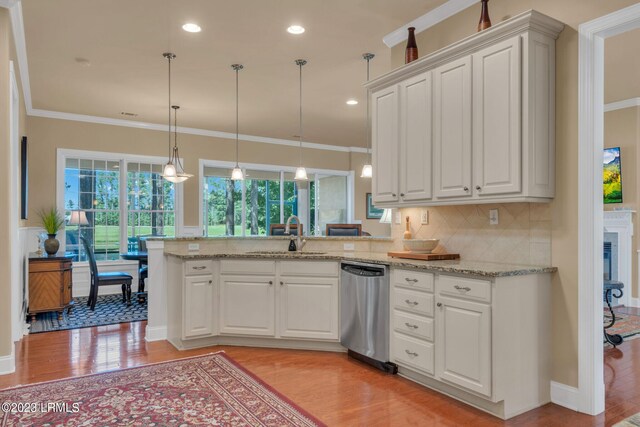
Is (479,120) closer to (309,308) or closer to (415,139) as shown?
(415,139)

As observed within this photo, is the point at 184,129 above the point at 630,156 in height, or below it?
above

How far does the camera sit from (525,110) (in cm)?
274

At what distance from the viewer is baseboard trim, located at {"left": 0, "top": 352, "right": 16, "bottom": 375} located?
11.2 feet

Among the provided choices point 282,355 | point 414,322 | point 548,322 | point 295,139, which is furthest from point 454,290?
point 295,139

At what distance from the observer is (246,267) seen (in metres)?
4.08

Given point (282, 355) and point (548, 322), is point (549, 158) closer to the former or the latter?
point (548, 322)

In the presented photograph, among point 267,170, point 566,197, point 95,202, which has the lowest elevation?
point 566,197

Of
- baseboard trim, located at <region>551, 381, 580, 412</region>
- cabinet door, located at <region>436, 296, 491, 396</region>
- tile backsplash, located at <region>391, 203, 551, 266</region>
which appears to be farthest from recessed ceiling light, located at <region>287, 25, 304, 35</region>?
baseboard trim, located at <region>551, 381, 580, 412</region>

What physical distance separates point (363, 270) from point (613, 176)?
465 centimetres

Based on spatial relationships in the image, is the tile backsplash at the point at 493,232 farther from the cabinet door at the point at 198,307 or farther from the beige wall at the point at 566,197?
the cabinet door at the point at 198,307

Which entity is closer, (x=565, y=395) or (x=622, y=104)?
(x=565, y=395)

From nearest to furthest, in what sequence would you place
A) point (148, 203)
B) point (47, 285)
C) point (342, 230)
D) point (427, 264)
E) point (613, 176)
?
point (427, 264), point (47, 285), point (342, 230), point (613, 176), point (148, 203)

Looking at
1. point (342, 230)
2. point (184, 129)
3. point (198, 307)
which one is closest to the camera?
point (198, 307)

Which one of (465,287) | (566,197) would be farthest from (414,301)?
(566,197)
